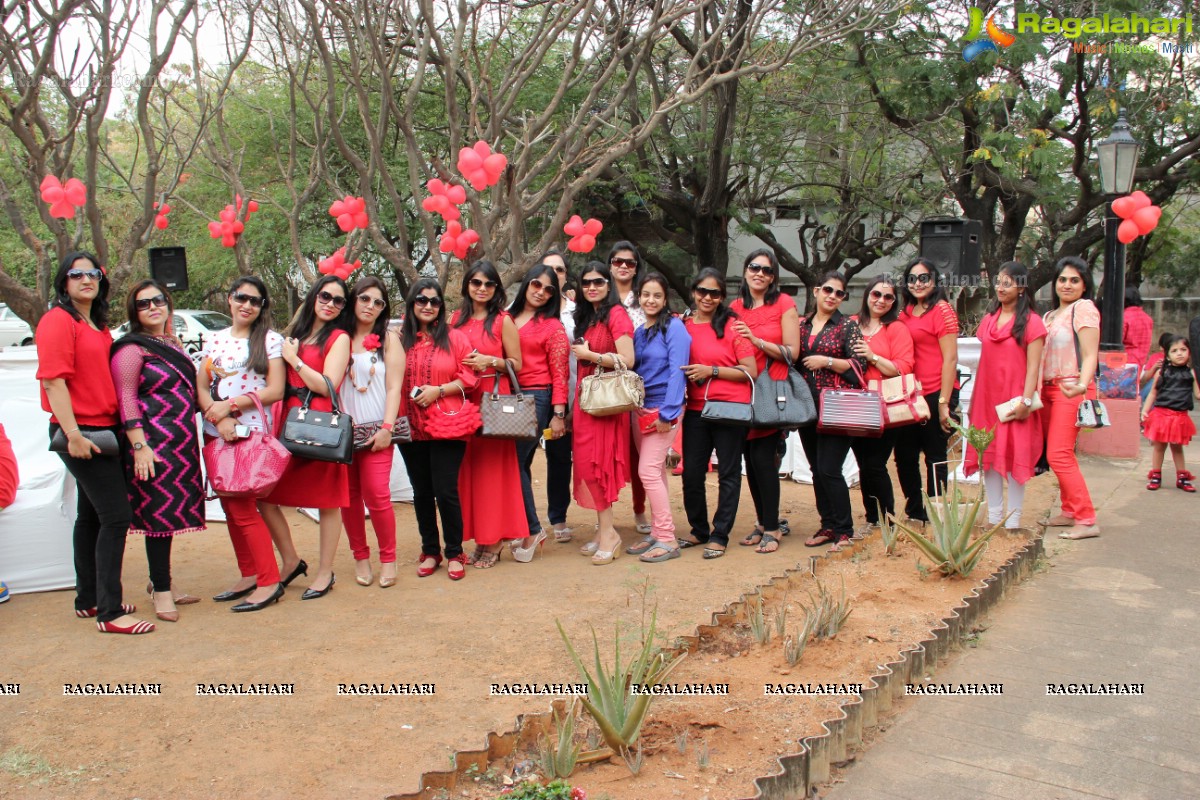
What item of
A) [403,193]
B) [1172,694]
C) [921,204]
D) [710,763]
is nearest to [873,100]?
[921,204]

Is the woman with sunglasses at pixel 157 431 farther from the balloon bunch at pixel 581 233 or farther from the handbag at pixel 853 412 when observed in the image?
the balloon bunch at pixel 581 233

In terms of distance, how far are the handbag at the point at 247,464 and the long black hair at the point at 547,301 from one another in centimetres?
154

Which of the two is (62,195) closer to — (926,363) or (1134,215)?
(926,363)

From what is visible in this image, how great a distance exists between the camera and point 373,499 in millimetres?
5098

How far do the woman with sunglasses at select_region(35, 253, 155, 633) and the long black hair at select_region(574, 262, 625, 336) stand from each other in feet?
7.62

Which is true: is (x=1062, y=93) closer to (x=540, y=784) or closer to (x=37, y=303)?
(x=37, y=303)

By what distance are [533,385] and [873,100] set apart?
37.7 ft

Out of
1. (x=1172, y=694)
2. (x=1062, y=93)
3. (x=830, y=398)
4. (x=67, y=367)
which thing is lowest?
(x=1172, y=694)

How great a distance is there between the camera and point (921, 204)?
54.0ft

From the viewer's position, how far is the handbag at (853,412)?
217 inches

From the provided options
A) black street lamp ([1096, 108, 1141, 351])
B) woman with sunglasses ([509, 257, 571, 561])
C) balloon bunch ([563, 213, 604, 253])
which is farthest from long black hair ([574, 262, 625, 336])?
black street lamp ([1096, 108, 1141, 351])

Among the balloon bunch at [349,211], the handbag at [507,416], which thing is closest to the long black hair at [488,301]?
the handbag at [507,416]

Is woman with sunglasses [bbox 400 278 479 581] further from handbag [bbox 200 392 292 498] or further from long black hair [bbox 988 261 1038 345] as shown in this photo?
long black hair [bbox 988 261 1038 345]

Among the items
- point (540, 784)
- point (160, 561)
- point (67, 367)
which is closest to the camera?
point (540, 784)
